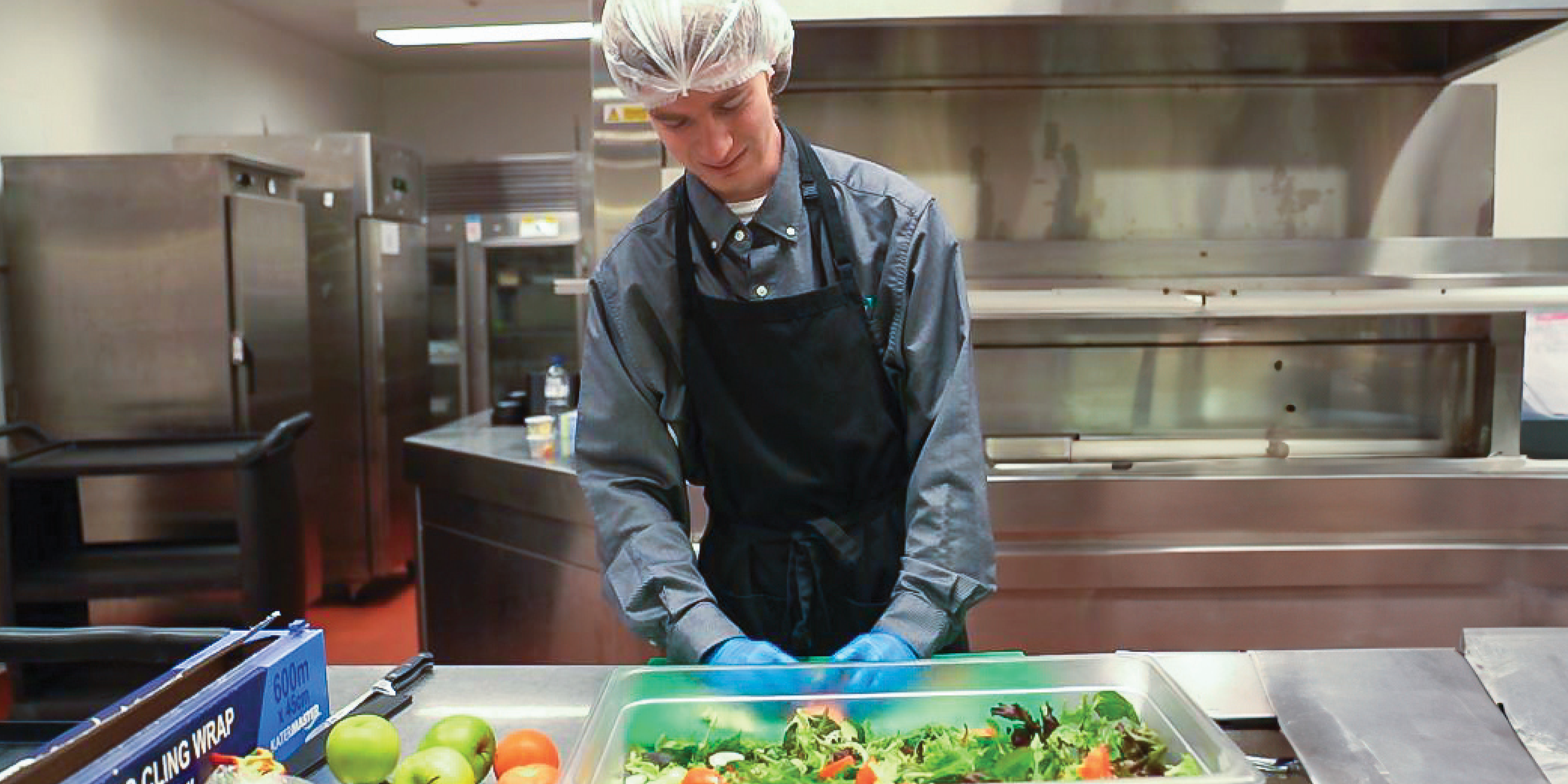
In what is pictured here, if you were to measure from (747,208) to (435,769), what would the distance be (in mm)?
860

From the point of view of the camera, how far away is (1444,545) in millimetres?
2627

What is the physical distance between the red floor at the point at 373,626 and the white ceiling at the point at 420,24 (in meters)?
2.91

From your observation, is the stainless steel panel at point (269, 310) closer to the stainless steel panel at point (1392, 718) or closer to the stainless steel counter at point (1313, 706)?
the stainless steel counter at point (1313, 706)

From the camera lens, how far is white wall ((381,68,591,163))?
772 centimetres

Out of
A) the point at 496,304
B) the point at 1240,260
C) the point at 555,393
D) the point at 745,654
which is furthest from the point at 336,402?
the point at 745,654

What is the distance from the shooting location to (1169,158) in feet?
10.2

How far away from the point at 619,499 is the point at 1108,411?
200 cm

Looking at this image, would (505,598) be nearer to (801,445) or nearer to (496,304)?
(801,445)

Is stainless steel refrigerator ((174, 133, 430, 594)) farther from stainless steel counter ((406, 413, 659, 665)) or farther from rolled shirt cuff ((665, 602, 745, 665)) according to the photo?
rolled shirt cuff ((665, 602, 745, 665))

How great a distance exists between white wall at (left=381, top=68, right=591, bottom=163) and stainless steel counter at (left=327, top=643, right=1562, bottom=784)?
6.70 m

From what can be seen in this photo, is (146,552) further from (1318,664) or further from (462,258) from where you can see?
(1318,664)

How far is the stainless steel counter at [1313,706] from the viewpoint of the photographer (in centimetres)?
108

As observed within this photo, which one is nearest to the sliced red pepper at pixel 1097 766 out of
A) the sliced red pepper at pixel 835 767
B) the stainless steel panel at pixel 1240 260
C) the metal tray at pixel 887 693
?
the metal tray at pixel 887 693

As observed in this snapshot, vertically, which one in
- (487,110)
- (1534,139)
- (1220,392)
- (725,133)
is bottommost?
(1220,392)
